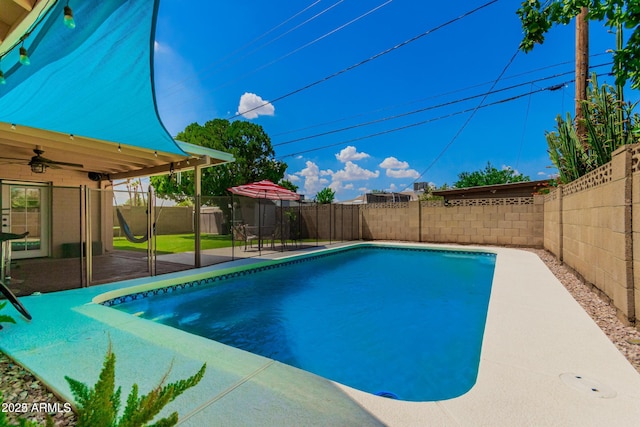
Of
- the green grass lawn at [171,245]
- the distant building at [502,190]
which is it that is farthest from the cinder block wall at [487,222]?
the green grass lawn at [171,245]

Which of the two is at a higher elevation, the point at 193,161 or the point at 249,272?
the point at 193,161

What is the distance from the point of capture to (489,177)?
108 ft

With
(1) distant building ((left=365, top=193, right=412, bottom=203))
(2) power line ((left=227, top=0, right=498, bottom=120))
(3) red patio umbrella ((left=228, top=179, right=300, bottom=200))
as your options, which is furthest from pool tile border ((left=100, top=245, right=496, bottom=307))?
(1) distant building ((left=365, top=193, right=412, bottom=203))

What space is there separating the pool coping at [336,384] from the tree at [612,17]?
2.66 metres

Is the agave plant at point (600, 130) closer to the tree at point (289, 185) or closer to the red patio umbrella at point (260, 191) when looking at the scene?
the red patio umbrella at point (260, 191)

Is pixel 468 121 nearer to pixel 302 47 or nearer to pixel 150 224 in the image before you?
pixel 302 47

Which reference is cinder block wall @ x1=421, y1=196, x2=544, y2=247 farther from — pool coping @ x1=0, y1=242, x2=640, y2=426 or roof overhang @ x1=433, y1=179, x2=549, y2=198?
pool coping @ x1=0, y1=242, x2=640, y2=426

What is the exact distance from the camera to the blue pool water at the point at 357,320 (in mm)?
3164

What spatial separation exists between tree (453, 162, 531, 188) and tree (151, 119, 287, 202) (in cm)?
2465

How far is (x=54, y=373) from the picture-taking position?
2320mm

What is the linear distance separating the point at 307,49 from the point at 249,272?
9.68 meters

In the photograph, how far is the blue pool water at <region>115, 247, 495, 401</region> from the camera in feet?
10.4

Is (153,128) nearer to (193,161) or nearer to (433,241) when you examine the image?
(193,161)

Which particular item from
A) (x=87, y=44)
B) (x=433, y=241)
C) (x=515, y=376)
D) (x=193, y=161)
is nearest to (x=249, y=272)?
(x=193, y=161)
